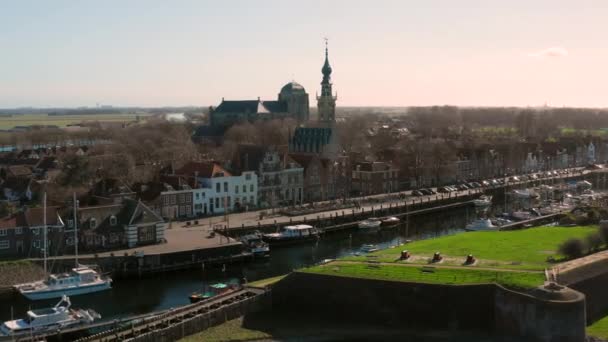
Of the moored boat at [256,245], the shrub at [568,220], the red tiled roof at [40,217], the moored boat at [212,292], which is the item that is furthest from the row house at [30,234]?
the shrub at [568,220]

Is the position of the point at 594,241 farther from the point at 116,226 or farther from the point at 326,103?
the point at 326,103

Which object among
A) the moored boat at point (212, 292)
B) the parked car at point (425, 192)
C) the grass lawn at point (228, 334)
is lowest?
the grass lawn at point (228, 334)

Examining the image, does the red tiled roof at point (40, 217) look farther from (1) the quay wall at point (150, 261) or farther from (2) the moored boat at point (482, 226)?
(2) the moored boat at point (482, 226)

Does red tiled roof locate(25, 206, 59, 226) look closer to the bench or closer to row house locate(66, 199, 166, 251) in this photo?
row house locate(66, 199, 166, 251)

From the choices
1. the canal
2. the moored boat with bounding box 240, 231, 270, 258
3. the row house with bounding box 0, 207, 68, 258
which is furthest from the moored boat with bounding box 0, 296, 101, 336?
the moored boat with bounding box 240, 231, 270, 258

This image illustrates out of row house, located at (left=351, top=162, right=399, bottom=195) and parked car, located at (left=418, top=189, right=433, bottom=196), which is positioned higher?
row house, located at (left=351, top=162, right=399, bottom=195)

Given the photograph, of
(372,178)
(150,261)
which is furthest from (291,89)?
(150,261)
